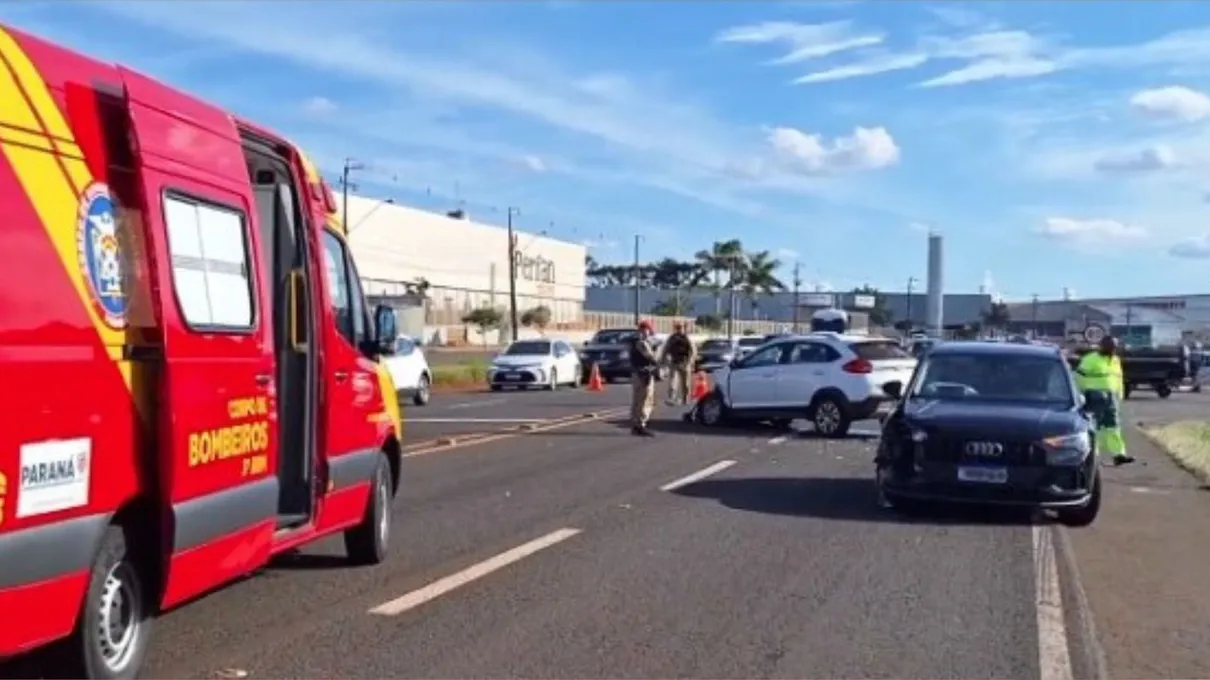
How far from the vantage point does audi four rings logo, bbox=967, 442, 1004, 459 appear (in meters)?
13.4

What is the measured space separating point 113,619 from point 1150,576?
24.3ft

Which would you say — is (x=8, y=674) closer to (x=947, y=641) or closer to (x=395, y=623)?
(x=395, y=623)

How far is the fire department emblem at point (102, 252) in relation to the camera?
621cm

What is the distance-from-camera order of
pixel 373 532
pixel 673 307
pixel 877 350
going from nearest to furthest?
pixel 373 532 → pixel 877 350 → pixel 673 307

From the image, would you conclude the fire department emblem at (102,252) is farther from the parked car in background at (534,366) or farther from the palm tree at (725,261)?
the palm tree at (725,261)

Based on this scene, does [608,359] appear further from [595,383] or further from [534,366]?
[534,366]

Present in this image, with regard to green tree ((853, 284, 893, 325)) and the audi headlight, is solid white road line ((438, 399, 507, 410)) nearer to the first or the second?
the audi headlight

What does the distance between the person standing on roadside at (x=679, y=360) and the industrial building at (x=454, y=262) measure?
51927mm

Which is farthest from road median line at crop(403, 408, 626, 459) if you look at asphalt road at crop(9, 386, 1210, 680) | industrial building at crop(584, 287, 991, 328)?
industrial building at crop(584, 287, 991, 328)

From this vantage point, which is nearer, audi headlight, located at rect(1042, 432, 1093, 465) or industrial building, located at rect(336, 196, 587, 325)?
audi headlight, located at rect(1042, 432, 1093, 465)

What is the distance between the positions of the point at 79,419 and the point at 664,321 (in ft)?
373

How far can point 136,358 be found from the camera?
256 inches

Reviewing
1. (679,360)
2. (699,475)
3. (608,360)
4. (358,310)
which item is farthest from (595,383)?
(358,310)

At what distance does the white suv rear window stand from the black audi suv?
Result: 982 centimetres
